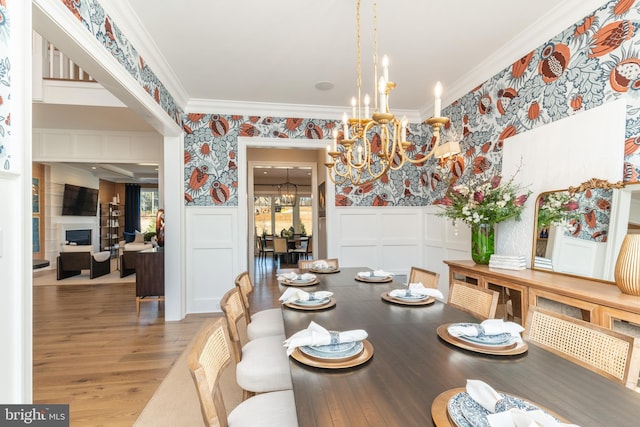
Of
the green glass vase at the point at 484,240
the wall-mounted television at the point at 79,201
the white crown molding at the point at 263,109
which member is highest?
the white crown molding at the point at 263,109

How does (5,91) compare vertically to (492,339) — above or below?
above

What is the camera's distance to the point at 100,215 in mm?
9617

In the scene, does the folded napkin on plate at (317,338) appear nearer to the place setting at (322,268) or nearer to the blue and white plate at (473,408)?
the blue and white plate at (473,408)

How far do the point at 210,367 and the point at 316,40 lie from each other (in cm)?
261

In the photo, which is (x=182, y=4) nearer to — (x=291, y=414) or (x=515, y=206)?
(x=291, y=414)

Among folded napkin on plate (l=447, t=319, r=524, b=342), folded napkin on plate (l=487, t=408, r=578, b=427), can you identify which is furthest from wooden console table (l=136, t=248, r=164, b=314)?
folded napkin on plate (l=487, t=408, r=578, b=427)

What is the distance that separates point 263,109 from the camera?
13.6 ft

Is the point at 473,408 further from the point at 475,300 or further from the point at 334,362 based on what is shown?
the point at 475,300

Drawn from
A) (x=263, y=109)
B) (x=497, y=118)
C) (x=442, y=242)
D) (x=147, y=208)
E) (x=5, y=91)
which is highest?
(x=263, y=109)

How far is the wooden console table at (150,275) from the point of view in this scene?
3842 millimetres

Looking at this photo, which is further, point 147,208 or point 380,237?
point 147,208

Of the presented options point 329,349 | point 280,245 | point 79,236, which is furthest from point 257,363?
point 79,236

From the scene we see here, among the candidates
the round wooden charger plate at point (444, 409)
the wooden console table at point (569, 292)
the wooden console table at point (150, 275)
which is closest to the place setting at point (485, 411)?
the round wooden charger plate at point (444, 409)

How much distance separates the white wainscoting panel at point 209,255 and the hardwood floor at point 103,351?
27cm
